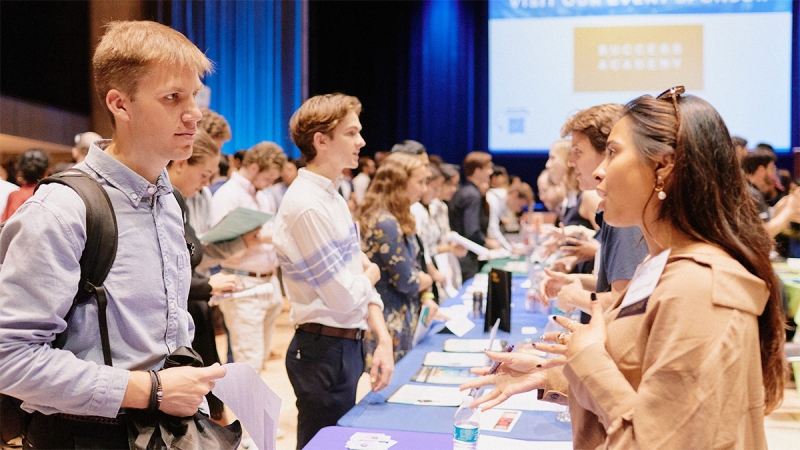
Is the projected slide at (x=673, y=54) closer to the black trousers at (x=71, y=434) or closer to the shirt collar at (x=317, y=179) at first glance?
the shirt collar at (x=317, y=179)

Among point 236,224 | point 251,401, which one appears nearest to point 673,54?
point 236,224

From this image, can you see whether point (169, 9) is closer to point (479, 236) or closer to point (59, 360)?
point (479, 236)

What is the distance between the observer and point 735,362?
3.34ft

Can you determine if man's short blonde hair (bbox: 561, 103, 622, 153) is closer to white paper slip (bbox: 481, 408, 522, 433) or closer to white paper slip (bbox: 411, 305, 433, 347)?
white paper slip (bbox: 481, 408, 522, 433)

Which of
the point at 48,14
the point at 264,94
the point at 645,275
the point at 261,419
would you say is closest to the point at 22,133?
the point at 48,14

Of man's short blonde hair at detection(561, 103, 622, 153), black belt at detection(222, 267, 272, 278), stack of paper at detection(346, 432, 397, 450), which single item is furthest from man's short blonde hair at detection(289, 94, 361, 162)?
black belt at detection(222, 267, 272, 278)

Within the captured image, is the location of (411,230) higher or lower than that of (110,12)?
lower

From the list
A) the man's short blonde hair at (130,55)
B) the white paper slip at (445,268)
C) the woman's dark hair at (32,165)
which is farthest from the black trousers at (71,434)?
the white paper slip at (445,268)

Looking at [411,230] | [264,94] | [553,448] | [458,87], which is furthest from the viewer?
[458,87]

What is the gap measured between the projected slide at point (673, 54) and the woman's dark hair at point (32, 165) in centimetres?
692

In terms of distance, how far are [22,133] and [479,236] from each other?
5715 millimetres

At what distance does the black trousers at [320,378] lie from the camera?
2.23 m

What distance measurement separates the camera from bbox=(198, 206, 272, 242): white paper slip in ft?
10.3

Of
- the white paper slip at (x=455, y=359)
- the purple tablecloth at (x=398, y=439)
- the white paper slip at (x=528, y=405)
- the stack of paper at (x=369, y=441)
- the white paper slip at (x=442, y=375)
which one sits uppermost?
the stack of paper at (x=369, y=441)
